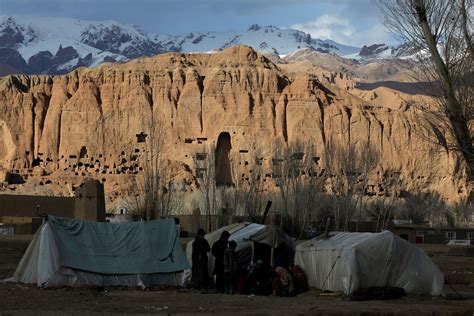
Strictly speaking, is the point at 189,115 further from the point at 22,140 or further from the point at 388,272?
the point at 388,272

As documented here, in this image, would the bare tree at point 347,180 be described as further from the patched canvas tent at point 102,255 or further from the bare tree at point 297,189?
the patched canvas tent at point 102,255

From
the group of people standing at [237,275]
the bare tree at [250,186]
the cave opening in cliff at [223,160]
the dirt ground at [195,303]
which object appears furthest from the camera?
the cave opening in cliff at [223,160]

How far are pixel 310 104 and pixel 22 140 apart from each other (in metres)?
34.0

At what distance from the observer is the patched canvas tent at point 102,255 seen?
72.5 feet

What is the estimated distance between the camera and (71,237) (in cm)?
2308

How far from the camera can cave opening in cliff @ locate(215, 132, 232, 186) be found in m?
99.8

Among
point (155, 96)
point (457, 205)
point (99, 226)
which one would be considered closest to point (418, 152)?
point (457, 205)

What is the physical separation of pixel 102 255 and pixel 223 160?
78.6m

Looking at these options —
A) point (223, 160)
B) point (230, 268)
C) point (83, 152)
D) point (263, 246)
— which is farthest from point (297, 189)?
point (83, 152)

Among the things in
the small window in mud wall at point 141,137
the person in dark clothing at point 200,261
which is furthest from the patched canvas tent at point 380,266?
the small window in mud wall at point 141,137

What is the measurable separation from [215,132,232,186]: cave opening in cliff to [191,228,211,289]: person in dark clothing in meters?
74.1

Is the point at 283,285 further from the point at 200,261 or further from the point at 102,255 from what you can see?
the point at 102,255

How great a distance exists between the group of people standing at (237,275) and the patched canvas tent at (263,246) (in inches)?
64.4

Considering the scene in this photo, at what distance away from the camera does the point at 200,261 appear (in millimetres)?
22797
